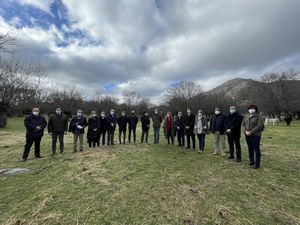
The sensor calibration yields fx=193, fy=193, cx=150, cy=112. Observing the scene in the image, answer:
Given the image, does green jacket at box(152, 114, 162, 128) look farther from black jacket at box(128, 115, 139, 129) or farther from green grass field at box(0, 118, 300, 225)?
green grass field at box(0, 118, 300, 225)

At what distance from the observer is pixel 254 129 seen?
690 centimetres

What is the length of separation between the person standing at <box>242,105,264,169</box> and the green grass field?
1.83 feet

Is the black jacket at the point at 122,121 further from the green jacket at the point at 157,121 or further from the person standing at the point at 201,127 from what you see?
the person standing at the point at 201,127

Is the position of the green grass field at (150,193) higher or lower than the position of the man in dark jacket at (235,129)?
lower

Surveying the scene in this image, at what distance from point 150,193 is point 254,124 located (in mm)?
4751

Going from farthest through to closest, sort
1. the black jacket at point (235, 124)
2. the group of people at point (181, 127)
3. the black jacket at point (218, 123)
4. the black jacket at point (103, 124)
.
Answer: the black jacket at point (103, 124), the black jacket at point (218, 123), the black jacket at point (235, 124), the group of people at point (181, 127)

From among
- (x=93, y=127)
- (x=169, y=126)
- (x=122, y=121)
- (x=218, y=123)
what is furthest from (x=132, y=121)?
(x=218, y=123)

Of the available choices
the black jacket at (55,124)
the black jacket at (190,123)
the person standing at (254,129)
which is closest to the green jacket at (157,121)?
the black jacket at (190,123)

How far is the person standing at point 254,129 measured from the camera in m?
6.91

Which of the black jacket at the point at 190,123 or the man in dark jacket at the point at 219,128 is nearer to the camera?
the man in dark jacket at the point at 219,128

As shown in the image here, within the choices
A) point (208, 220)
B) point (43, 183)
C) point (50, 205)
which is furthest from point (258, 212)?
point (43, 183)

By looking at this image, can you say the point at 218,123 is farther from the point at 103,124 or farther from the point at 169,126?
the point at 103,124

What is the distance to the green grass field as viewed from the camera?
3.89 metres

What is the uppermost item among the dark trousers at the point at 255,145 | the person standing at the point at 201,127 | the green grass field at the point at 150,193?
the person standing at the point at 201,127
